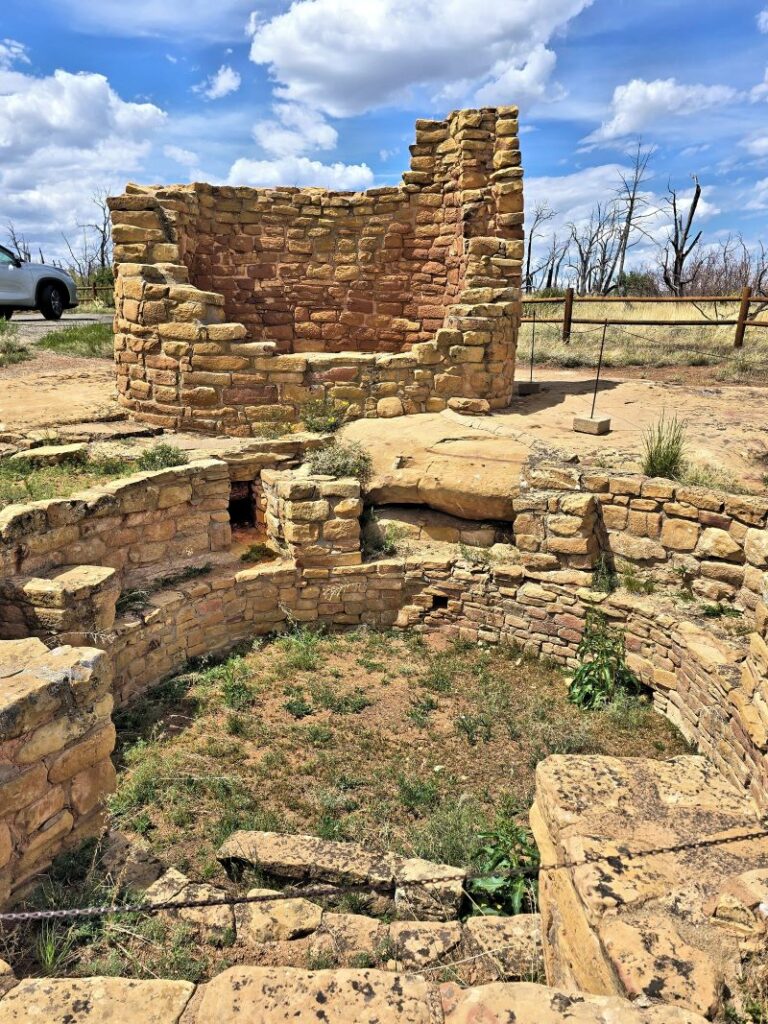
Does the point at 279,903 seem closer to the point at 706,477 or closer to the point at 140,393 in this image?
the point at 706,477

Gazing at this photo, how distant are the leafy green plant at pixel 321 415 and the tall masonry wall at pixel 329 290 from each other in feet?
0.35

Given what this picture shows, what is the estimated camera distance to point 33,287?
1611cm

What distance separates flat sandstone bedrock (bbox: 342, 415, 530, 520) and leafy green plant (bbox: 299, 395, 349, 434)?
0.38 metres

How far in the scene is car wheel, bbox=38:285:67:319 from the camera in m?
16.6

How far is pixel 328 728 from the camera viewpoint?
5898 millimetres

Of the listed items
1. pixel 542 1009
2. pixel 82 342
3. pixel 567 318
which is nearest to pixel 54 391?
pixel 82 342

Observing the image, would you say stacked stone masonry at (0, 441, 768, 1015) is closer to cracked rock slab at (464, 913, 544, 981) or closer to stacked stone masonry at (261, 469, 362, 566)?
stacked stone masonry at (261, 469, 362, 566)

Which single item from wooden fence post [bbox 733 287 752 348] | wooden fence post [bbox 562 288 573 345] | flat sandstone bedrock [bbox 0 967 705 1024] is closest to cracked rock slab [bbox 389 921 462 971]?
flat sandstone bedrock [bbox 0 967 705 1024]

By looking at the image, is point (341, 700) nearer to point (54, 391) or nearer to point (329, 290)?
point (329, 290)

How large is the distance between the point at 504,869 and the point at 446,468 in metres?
4.84

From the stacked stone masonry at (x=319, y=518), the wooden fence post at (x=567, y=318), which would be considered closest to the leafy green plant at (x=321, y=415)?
the stacked stone masonry at (x=319, y=518)

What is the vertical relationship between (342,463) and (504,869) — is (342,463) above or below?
above

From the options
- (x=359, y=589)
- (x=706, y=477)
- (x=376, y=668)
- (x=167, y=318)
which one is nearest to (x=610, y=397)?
(x=706, y=477)

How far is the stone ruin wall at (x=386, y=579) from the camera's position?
5.47m
